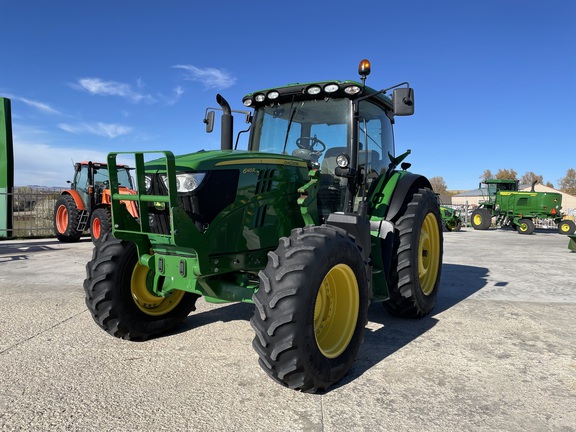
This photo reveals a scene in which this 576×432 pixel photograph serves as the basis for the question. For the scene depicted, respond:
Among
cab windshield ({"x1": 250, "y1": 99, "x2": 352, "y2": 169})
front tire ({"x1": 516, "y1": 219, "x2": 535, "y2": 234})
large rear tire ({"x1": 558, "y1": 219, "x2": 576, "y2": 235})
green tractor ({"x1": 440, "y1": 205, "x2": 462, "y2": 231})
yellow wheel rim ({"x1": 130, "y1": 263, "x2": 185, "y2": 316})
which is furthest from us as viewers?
large rear tire ({"x1": 558, "y1": 219, "x2": 576, "y2": 235})

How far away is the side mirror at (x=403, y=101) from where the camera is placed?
3.72 meters

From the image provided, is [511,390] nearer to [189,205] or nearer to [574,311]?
[189,205]

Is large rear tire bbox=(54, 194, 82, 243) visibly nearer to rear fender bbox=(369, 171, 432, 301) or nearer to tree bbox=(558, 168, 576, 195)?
rear fender bbox=(369, 171, 432, 301)

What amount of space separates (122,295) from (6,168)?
13.6 m

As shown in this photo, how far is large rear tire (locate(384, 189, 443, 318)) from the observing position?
13.7 ft

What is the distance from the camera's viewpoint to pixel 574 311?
16.3 ft

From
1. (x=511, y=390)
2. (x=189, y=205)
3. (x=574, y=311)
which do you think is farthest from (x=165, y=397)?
(x=574, y=311)

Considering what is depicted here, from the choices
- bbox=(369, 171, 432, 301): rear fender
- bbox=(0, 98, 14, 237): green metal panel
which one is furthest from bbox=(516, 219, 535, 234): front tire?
bbox=(0, 98, 14, 237): green metal panel

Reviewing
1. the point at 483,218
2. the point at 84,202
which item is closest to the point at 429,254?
the point at 84,202

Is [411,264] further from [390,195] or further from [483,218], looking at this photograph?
[483,218]

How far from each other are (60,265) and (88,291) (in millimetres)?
5085

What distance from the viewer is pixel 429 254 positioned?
507cm

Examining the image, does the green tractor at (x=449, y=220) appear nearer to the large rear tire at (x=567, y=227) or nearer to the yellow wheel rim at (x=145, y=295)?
the large rear tire at (x=567, y=227)

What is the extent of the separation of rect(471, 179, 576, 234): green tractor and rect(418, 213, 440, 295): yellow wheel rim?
17778 millimetres
